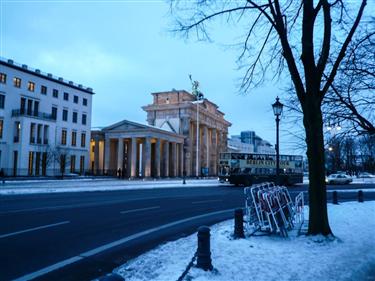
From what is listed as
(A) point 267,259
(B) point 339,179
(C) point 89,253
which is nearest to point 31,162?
(B) point 339,179

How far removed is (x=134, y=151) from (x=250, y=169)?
33869 mm

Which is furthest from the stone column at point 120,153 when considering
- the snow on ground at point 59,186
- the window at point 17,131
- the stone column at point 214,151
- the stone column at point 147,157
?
the stone column at point 214,151

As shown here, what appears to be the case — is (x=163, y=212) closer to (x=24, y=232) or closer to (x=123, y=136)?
(x=24, y=232)

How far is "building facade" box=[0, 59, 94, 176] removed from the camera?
5478cm

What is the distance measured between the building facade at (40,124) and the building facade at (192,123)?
21.4 m

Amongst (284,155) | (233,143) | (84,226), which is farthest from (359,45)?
(233,143)

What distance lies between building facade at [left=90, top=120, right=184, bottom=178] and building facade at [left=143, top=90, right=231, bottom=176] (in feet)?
11.2

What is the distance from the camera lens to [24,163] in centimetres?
5534

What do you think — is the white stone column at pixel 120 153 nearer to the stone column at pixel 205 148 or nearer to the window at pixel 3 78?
the window at pixel 3 78

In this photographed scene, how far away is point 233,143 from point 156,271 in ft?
460

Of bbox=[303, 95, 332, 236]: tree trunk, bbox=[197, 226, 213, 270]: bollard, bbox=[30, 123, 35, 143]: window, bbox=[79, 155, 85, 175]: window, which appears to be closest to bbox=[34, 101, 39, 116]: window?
bbox=[30, 123, 35, 143]: window

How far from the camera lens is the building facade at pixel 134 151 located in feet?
228

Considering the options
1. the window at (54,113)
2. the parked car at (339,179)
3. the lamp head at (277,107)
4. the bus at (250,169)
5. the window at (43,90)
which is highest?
the window at (43,90)

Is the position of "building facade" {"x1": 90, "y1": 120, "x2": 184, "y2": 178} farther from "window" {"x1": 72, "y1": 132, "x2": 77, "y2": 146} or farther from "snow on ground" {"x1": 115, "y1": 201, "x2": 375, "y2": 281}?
"snow on ground" {"x1": 115, "y1": 201, "x2": 375, "y2": 281}
